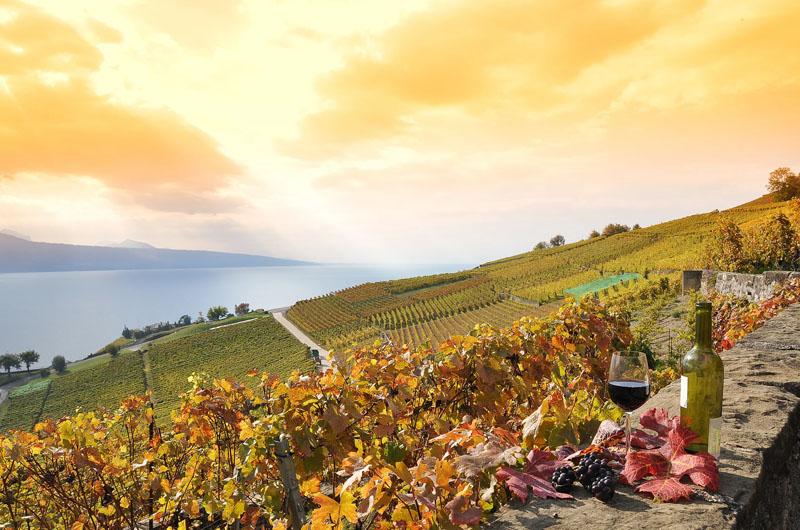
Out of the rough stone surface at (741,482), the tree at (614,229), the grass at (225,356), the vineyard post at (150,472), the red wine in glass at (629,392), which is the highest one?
the tree at (614,229)

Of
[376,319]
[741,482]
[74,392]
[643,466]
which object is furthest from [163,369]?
[741,482]

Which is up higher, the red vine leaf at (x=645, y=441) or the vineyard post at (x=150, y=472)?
the red vine leaf at (x=645, y=441)

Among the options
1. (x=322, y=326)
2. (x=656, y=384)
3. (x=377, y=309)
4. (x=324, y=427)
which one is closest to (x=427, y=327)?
(x=377, y=309)

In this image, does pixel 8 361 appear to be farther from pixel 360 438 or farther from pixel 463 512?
pixel 463 512

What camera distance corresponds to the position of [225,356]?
61188 mm

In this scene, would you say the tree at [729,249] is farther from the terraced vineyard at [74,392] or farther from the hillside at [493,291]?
the terraced vineyard at [74,392]

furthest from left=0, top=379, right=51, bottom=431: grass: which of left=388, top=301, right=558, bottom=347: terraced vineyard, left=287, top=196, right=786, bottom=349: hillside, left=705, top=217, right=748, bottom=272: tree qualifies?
left=705, top=217, right=748, bottom=272: tree

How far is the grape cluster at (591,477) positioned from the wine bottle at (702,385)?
406 millimetres

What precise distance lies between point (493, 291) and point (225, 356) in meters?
37.2

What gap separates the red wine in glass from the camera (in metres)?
1.79

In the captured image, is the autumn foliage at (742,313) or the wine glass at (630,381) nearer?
the wine glass at (630,381)

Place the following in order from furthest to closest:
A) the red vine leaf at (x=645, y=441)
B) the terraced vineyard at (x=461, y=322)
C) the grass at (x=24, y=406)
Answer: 1. the grass at (x=24, y=406)
2. the terraced vineyard at (x=461, y=322)
3. the red vine leaf at (x=645, y=441)

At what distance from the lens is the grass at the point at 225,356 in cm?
4903

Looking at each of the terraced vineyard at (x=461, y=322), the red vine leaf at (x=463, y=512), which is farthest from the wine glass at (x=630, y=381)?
the terraced vineyard at (x=461, y=322)
